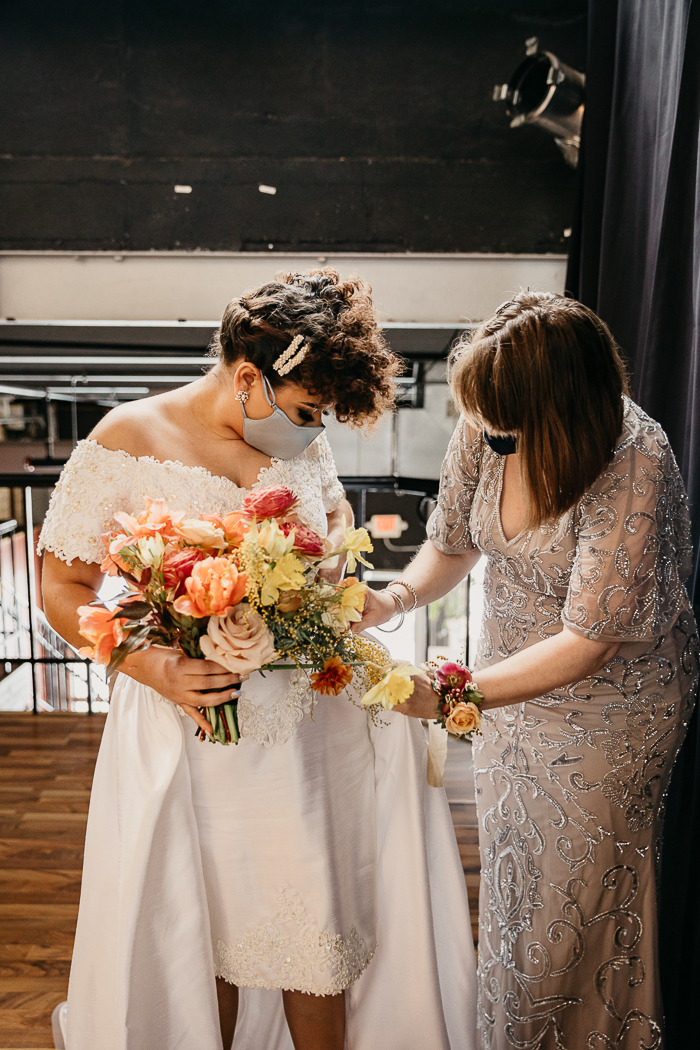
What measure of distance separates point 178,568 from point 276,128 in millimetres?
3667

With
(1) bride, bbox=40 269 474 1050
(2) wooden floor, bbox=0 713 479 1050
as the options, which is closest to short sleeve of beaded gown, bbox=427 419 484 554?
(1) bride, bbox=40 269 474 1050

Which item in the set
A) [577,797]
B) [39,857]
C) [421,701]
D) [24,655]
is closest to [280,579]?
[421,701]

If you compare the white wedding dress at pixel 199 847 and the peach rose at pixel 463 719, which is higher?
the peach rose at pixel 463 719

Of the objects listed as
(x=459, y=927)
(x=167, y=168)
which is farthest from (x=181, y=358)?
(x=459, y=927)

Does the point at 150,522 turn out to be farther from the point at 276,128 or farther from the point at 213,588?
the point at 276,128

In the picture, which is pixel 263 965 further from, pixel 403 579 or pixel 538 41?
pixel 538 41

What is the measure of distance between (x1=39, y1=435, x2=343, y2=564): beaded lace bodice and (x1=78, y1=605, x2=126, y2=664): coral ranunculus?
0.90 ft

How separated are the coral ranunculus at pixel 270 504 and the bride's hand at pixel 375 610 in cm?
45

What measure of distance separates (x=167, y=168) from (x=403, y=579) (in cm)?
345

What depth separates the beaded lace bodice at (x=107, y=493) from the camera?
3.99ft

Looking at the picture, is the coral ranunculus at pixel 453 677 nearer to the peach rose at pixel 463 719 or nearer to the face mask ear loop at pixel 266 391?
the peach rose at pixel 463 719

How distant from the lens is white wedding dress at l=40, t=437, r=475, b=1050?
1229 millimetres

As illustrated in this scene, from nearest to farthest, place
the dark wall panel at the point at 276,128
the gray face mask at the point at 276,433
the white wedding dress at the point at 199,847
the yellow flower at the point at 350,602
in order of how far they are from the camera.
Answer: the yellow flower at the point at 350,602 < the white wedding dress at the point at 199,847 < the gray face mask at the point at 276,433 < the dark wall panel at the point at 276,128

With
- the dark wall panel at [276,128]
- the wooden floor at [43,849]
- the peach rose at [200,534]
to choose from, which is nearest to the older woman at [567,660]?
the peach rose at [200,534]
